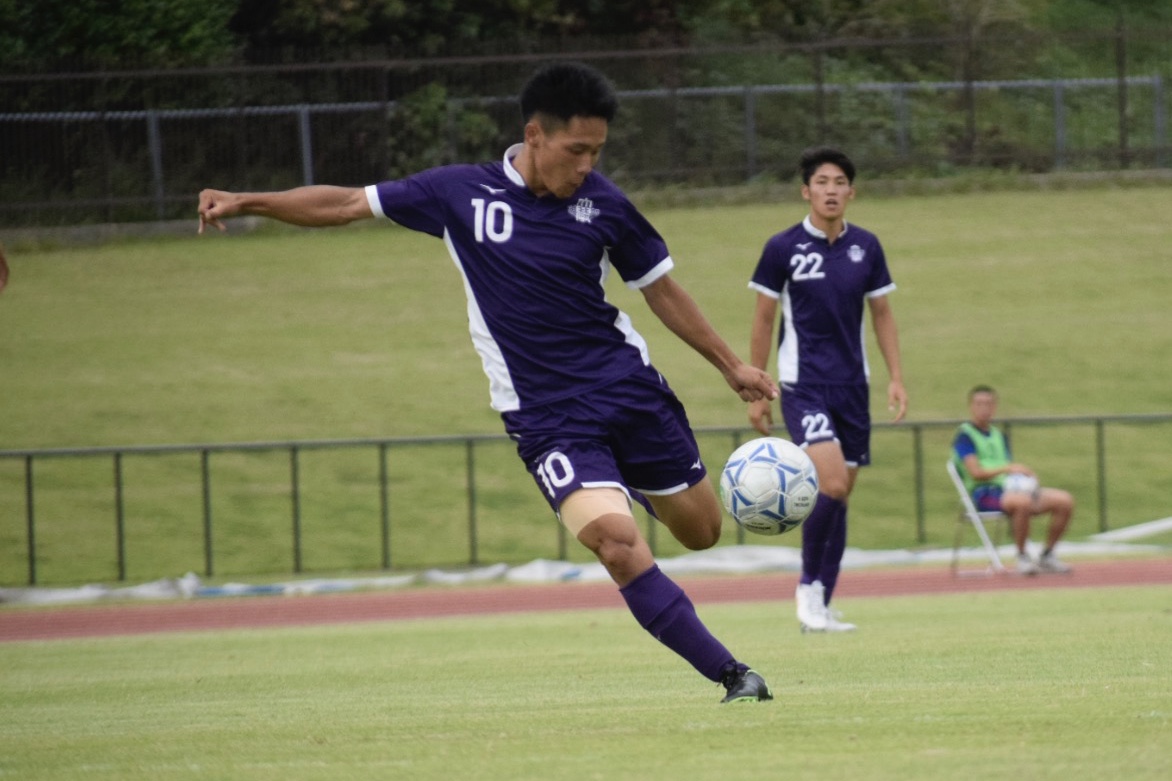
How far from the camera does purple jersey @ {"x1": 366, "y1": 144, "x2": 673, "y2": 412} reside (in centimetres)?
644

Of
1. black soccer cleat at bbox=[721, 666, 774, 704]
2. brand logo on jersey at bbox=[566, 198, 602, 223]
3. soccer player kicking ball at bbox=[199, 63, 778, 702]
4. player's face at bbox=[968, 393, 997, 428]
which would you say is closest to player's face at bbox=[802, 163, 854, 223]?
soccer player kicking ball at bbox=[199, 63, 778, 702]

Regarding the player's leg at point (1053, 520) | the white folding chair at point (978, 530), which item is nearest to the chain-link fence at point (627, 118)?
the white folding chair at point (978, 530)

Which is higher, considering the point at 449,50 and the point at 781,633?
the point at 449,50

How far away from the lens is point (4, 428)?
2233 cm

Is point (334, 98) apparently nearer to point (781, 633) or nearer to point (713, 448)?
point (713, 448)

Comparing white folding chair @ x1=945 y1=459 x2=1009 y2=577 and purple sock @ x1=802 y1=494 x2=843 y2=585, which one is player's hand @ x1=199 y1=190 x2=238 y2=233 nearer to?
purple sock @ x1=802 y1=494 x2=843 y2=585

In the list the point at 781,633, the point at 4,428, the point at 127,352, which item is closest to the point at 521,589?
the point at 781,633

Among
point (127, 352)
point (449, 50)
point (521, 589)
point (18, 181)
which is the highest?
point (449, 50)

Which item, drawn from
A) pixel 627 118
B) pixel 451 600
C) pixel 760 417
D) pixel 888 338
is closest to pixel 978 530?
pixel 451 600

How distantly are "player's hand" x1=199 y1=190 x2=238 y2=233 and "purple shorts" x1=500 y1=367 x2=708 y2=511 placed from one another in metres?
1.19

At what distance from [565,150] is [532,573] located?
1119 centimetres

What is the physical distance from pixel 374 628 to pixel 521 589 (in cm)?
360

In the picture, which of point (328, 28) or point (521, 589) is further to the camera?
point (328, 28)

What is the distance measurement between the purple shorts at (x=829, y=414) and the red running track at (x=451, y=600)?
4269mm
